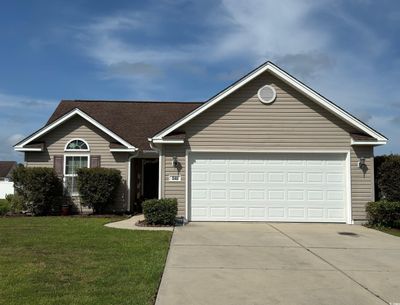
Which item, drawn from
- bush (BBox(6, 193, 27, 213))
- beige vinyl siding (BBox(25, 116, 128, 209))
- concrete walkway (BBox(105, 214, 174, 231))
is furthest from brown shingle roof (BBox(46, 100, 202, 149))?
concrete walkway (BBox(105, 214, 174, 231))

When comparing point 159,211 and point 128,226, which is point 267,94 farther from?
→ point 128,226

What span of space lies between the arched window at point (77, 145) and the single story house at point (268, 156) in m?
3.99

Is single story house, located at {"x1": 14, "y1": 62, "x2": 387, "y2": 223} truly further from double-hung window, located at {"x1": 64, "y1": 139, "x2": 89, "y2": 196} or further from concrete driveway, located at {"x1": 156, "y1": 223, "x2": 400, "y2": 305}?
double-hung window, located at {"x1": 64, "y1": 139, "x2": 89, "y2": 196}

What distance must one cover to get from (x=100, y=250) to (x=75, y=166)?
9.97 metres

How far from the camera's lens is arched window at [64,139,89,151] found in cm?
1962

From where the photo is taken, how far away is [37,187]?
60.3 ft

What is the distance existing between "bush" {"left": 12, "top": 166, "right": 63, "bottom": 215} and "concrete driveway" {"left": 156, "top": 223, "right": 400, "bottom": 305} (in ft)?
23.9

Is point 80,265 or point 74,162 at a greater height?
point 74,162

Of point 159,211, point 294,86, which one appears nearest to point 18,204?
point 159,211

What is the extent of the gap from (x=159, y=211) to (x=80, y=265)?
638 centimetres

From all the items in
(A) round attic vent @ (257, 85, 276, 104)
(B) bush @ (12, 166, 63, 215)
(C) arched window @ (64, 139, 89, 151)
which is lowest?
(B) bush @ (12, 166, 63, 215)

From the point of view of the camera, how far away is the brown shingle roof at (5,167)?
6800cm

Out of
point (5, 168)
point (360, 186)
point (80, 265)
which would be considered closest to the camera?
point (80, 265)

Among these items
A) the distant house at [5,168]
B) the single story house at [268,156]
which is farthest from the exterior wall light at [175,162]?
the distant house at [5,168]
